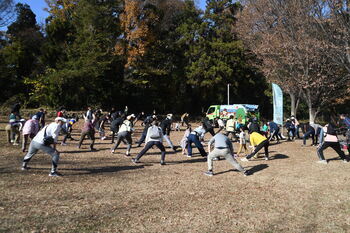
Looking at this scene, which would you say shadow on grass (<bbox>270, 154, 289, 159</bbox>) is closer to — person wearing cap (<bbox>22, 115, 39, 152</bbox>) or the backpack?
the backpack

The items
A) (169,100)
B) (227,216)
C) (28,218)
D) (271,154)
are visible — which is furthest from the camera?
(169,100)

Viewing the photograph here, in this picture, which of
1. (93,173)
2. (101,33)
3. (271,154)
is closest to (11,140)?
(93,173)

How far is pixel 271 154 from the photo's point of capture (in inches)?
519

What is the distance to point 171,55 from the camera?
115 feet

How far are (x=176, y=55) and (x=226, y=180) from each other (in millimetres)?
28066

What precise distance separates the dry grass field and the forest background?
1186 cm

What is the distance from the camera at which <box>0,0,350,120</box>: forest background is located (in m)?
21.2

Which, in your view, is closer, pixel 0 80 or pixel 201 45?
pixel 0 80

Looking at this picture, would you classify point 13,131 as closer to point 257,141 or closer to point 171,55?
point 257,141

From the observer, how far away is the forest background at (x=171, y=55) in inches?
836

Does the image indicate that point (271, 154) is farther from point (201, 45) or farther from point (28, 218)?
point (201, 45)

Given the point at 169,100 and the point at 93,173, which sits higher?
the point at 169,100

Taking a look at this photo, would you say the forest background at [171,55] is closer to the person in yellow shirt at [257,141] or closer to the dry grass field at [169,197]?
the person in yellow shirt at [257,141]

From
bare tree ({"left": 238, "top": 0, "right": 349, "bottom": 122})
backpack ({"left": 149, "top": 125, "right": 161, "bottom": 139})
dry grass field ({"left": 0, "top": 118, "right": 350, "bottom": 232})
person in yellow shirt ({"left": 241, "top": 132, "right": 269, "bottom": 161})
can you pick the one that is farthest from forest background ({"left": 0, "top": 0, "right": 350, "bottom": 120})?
backpack ({"left": 149, "top": 125, "right": 161, "bottom": 139})
